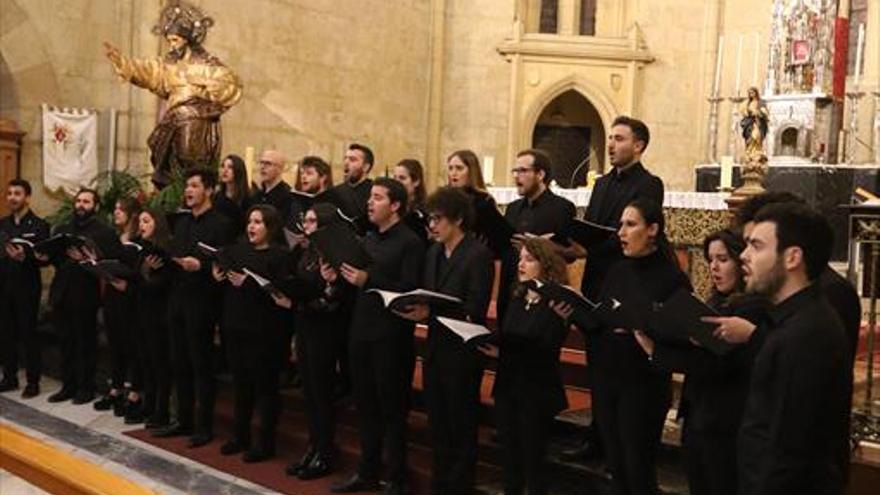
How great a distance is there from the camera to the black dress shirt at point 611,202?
459cm

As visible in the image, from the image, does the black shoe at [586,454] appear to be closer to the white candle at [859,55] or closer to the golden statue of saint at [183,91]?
the golden statue of saint at [183,91]

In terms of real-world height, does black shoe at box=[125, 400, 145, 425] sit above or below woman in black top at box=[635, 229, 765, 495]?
below

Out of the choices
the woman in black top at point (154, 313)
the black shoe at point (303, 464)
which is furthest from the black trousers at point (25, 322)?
the black shoe at point (303, 464)

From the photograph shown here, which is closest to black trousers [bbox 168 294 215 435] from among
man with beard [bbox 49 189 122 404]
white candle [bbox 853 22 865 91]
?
man with beard [bbox 49 189 122 404]

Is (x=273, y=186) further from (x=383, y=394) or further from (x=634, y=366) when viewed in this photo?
(x=634, y=366)

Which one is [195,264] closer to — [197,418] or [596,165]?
[197,418]

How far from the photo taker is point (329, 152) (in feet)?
42.7

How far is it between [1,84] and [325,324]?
22.5 feet

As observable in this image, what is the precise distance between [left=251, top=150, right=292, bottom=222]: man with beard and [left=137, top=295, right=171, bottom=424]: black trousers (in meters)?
0.91

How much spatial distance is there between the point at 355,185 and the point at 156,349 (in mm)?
1685

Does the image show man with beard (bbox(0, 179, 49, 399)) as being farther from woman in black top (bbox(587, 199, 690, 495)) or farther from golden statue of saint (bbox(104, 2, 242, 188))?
woman in black top (bbox(587, 199, 690, 495))

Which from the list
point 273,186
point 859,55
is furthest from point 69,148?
point 859,55

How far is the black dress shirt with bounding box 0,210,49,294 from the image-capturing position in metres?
7.56

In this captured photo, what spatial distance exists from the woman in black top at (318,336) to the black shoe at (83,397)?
2.49 meters
